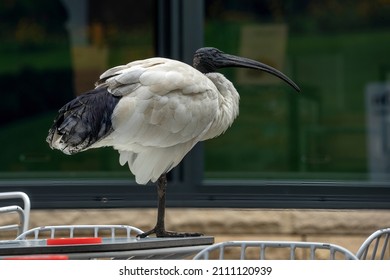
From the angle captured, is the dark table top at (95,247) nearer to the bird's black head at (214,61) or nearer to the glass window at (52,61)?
the bird's black head at (214,61)

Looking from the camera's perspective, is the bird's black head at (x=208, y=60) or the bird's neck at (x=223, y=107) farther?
the bird's black head at (x=208, y=60)

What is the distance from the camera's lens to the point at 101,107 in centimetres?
400

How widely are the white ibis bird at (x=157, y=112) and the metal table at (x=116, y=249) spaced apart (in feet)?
1.12

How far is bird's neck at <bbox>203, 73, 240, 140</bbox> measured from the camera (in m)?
4.41

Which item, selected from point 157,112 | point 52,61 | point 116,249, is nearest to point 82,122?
point 157,112

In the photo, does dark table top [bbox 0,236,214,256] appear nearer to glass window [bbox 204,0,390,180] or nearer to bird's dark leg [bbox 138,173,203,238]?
bird's dark leg [bbox 138,173,203,238]

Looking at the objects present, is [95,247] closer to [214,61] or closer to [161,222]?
[161,222]

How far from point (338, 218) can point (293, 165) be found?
0.45m

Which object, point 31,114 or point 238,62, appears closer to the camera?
point 238,62

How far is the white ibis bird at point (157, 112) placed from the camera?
13.3ft

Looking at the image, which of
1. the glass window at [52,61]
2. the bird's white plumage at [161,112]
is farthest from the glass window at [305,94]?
the bird's white plumage at [161,112]
